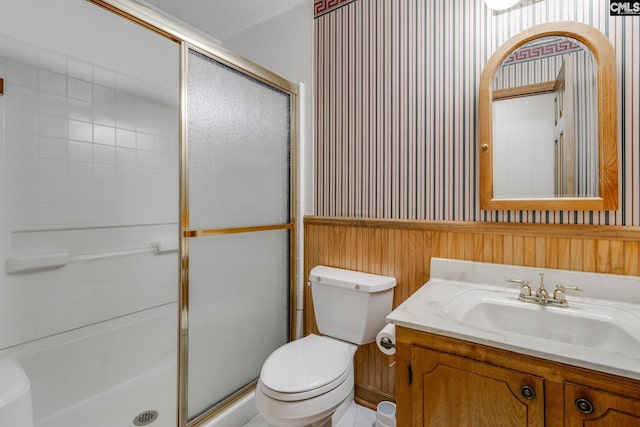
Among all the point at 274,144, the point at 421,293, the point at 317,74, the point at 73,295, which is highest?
the point at 317,74

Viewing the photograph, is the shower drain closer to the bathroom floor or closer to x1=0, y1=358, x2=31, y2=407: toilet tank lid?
the bathroom floor

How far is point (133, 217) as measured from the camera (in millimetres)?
1912

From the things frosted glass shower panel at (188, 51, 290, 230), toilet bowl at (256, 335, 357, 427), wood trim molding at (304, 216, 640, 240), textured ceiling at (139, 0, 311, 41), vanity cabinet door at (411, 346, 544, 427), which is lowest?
toilet bowl at (256, 335, 357, 427)

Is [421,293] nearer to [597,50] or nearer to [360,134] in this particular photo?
[360,134]

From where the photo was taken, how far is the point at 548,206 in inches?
47.7

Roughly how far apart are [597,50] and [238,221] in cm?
160

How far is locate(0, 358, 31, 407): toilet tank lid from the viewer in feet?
3.35

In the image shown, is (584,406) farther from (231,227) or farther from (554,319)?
(231,227)

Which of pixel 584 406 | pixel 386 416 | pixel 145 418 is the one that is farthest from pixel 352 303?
pixel 145 418

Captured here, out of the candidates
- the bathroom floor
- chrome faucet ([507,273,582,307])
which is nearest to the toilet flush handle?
chrome faucet ([507,273,582,307])

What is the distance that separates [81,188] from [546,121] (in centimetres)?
221

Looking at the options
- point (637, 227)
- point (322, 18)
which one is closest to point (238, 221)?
point (322, 18)

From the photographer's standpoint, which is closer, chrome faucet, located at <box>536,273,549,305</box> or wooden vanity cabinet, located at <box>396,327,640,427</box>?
wooden vanity cabinet, located at <box>396,327,640,427</box>

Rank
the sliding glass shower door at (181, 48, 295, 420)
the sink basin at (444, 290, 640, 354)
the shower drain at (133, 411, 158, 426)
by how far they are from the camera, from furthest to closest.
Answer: the shower drain at (133, 411, 158, 426) < the sliding glass shower door at (181, 48, 295, 420) < the sink basin at (444, 290, 640, 354)
